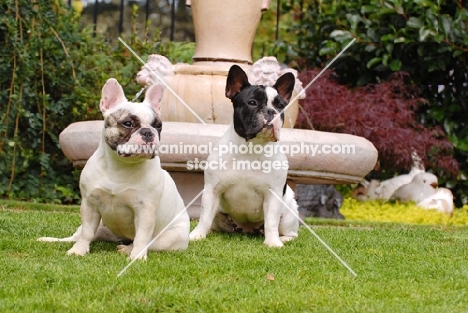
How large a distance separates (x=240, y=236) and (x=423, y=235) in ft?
5.13

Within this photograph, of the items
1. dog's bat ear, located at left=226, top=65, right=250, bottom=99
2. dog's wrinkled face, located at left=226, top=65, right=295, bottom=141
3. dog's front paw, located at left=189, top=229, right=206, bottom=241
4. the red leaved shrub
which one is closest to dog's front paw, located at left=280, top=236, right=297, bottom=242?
dog's front paw, located at left=189, top=229, right=206, bottom=241

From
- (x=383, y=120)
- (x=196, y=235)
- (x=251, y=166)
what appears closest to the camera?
(x=251, y=166)

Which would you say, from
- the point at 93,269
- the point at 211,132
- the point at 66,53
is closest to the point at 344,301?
the point at 93,269

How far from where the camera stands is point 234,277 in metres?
3.90

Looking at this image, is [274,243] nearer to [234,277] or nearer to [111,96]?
[234,277]

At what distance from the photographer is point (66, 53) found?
8898 mm

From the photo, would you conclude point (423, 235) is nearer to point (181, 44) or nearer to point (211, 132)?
point (211, 132)

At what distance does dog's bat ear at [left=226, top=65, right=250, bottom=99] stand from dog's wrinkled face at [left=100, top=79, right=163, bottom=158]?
37.5 inches

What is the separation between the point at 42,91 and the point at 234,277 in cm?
567

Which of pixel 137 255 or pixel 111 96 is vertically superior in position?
pixel 111 96

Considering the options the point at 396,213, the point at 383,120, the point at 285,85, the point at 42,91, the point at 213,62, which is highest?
the point at 285,85

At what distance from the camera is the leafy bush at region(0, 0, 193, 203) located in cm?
850

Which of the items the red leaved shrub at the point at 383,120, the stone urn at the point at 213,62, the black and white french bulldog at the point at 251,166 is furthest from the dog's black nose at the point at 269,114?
the red leaved shrub at the point at 383,120

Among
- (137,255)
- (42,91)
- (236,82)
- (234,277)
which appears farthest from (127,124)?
(42,91)
